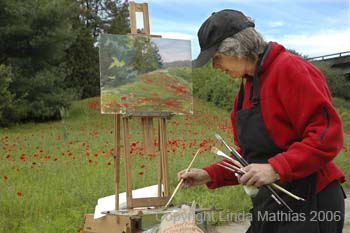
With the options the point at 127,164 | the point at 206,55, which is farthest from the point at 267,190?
the point at 127,164

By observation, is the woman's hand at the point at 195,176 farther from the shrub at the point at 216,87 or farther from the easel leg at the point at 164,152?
the shrub at the point at 216,87

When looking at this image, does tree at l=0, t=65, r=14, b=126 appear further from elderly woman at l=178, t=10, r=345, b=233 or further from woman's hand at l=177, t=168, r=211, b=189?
elderly woman at l=178, t=10, r=345, b=233

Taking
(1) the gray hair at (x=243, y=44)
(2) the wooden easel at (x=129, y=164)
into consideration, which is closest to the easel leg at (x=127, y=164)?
(2) the wooden easel at (x=129, y=164)

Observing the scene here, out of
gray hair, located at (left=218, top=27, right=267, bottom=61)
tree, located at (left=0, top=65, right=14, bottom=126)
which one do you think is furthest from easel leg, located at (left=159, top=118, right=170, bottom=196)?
tree, located at (left=0, top=65, right=14, bottom=126)

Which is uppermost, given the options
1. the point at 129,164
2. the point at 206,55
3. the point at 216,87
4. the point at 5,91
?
the point at 216,87

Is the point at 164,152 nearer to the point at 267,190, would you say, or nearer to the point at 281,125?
the point at 267,190

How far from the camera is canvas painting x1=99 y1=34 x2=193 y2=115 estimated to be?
134 inches

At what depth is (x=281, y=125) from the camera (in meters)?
1.97

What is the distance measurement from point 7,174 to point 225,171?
4.41 metres

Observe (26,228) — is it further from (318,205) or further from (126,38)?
(318,205)

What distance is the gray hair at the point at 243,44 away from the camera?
1.99 meters

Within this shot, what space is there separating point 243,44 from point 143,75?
1.59 m

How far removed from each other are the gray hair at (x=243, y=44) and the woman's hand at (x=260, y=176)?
0.43 m

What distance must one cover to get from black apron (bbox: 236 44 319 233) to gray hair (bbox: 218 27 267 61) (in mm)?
52
